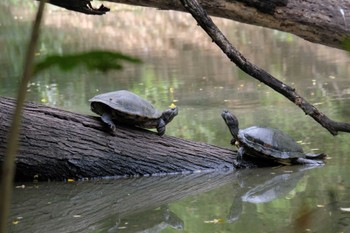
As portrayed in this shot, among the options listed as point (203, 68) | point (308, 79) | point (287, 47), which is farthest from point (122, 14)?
point (308, 79)

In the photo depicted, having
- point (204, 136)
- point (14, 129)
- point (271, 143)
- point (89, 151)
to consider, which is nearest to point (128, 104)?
point (89, 151)

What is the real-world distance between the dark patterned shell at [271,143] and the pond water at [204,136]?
0.13 meters

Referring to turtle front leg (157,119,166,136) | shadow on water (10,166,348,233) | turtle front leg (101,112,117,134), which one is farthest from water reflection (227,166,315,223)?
turtle front leg (101,112,117,134)

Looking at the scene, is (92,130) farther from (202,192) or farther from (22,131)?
(202,192)

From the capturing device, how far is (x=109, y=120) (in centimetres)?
521

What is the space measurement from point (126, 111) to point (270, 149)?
3.72 ft

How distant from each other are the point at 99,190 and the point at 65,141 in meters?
0.49

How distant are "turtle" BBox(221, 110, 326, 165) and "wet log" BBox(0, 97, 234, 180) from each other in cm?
17

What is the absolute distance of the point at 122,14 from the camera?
20.5 meters

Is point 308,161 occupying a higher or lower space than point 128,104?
lower

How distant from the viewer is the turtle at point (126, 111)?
204 inches

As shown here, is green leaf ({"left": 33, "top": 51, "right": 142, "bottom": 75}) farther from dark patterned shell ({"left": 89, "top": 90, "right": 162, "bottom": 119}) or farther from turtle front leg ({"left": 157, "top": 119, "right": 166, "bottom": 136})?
turtle front leg ({"left": 157, "top": 119, "right": 166, "bottom": 136})

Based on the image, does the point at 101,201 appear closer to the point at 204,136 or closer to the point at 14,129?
the point at 204,136

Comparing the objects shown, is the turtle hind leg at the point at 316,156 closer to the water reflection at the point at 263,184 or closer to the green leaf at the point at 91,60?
the water reflection at the point at 263,184
